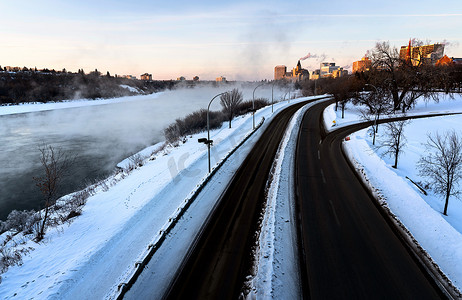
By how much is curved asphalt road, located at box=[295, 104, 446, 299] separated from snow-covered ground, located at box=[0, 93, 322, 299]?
7.80m

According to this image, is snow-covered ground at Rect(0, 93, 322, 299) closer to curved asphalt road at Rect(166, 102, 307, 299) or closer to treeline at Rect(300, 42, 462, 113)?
curved asphalt road at Rect(166, 102, 307, 299)

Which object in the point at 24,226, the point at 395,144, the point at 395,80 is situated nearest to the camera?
the point at 24,226

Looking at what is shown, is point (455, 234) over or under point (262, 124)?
under

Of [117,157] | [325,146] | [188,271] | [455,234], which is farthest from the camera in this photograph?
[117,157]

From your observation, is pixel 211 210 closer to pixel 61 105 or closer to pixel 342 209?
pixel 342 209

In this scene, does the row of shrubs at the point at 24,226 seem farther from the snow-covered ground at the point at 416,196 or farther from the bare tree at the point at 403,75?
the bare tree at the point at 403,75

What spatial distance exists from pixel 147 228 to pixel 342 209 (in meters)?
12.2

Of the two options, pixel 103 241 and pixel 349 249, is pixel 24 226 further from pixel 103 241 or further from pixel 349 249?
pixel 349 249

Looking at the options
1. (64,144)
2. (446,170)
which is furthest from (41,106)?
(446,170)

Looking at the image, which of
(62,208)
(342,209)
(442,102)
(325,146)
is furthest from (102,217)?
(442,102)

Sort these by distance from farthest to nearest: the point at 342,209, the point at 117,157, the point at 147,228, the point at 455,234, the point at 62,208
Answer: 1. the point at 117,157
2. the point at 62,208
3. the point at 342,209
4. the point at 147,228
5. the point at 455,234

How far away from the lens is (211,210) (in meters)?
16.0

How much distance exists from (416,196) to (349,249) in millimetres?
8616

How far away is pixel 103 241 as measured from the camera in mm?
12961
